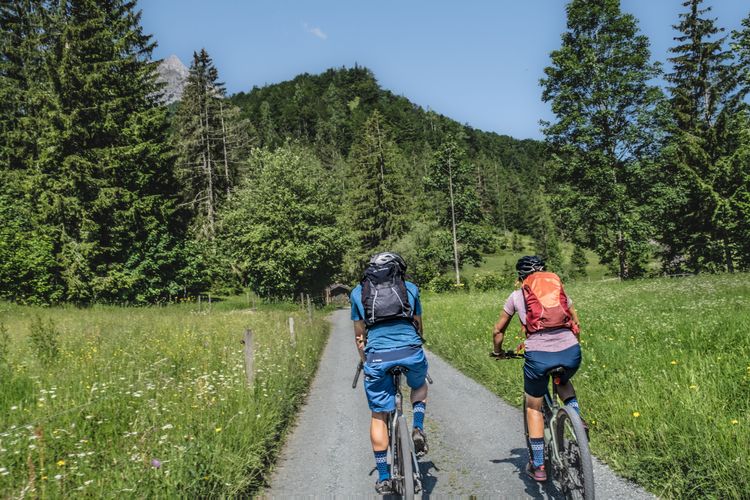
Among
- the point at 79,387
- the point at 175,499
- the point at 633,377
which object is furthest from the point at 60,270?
the point at 633,377

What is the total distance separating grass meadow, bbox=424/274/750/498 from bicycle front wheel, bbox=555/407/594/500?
0.98 m

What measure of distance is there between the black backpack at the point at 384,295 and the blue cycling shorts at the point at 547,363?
1.19 m

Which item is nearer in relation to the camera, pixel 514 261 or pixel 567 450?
pixel 567 450

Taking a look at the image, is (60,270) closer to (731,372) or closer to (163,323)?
(163,323)

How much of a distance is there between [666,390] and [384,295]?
4214 millimetres

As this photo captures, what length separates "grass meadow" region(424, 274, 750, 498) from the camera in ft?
13.5

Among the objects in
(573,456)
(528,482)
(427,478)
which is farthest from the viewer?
(427,478)

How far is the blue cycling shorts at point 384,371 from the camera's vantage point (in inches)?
160

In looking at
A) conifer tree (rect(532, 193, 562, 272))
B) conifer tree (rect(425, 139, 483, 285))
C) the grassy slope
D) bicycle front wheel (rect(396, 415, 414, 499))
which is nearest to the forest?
conifer tree (rect(425, 139, 483, 285))

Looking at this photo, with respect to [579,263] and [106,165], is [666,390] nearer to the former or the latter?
[106,165]

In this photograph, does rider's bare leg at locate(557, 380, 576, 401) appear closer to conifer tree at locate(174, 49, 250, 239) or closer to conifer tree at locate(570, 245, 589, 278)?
conifer tree at locate(174, 49, 250, 239)

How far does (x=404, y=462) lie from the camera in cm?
388

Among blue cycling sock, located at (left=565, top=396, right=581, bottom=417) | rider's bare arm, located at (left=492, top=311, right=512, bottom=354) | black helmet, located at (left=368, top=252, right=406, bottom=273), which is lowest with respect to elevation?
blue cycling sock, located at (left=565, top=396, right=581, bottom=417)

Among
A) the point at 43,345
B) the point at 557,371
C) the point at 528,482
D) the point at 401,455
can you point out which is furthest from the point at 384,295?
the point at 43,345
